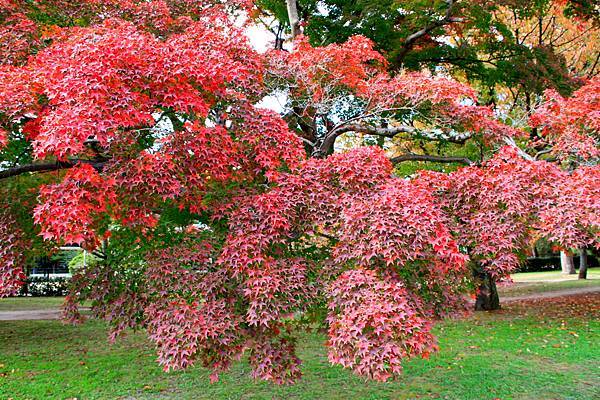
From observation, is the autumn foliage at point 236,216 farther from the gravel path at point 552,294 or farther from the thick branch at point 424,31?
the gravel path at point 552,294

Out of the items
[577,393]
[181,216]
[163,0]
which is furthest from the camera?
[163,0]

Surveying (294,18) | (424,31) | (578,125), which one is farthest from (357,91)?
(424,31)

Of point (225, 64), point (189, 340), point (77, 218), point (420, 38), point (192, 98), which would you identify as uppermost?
point (420, 38)

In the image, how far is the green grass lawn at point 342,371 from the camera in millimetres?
5578

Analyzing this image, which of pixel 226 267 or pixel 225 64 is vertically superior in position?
pixel 225 64

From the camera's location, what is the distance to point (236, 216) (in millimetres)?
3676

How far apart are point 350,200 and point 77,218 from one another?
190 cm

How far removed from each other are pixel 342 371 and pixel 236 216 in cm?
383

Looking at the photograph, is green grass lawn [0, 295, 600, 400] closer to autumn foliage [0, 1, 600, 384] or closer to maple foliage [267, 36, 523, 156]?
autumn foliage [0, 1, 600, 384]

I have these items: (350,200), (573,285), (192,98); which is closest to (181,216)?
(192,98)

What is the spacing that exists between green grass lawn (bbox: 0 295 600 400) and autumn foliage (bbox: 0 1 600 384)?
2.00m

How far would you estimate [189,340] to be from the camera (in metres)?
3.38

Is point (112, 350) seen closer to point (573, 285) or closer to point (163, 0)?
point (163, 0)

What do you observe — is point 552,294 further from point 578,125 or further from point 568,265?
point 568,265
